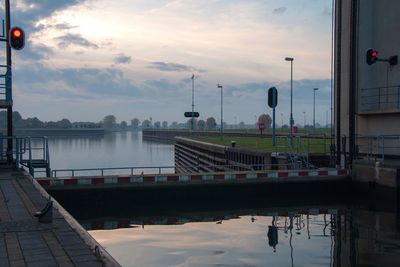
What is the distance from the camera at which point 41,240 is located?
783 centimetres

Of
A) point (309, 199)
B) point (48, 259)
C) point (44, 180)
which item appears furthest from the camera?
point (309, 199)

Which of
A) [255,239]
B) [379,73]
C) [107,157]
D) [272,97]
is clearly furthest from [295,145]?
[107,157]

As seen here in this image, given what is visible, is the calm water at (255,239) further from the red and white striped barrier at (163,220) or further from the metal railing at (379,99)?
the metal railing at (379,99)

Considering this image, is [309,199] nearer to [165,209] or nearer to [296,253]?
[165,209]

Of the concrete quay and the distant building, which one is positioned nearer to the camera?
the concrete quay

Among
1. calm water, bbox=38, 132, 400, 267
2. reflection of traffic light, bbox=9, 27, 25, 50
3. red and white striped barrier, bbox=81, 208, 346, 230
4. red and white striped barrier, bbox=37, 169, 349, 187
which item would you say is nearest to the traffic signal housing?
red and white striped barrier, bbox=37, 169, 349, 187

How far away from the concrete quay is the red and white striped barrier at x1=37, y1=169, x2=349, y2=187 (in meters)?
5.99

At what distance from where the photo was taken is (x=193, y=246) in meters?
12.6

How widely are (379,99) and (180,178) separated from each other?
1079 cm

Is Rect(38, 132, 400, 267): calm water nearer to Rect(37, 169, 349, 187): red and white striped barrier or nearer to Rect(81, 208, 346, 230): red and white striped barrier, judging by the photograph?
Rect(81, 208, 346, 230): red and white striped barrier

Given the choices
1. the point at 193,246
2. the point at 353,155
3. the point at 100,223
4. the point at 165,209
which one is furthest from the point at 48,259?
the point at 353,155

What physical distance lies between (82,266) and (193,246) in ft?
21.7

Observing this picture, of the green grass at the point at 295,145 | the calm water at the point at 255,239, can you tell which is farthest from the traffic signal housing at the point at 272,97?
the calm water at the point at 255,239

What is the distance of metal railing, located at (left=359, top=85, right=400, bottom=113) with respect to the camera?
22.4 meters
